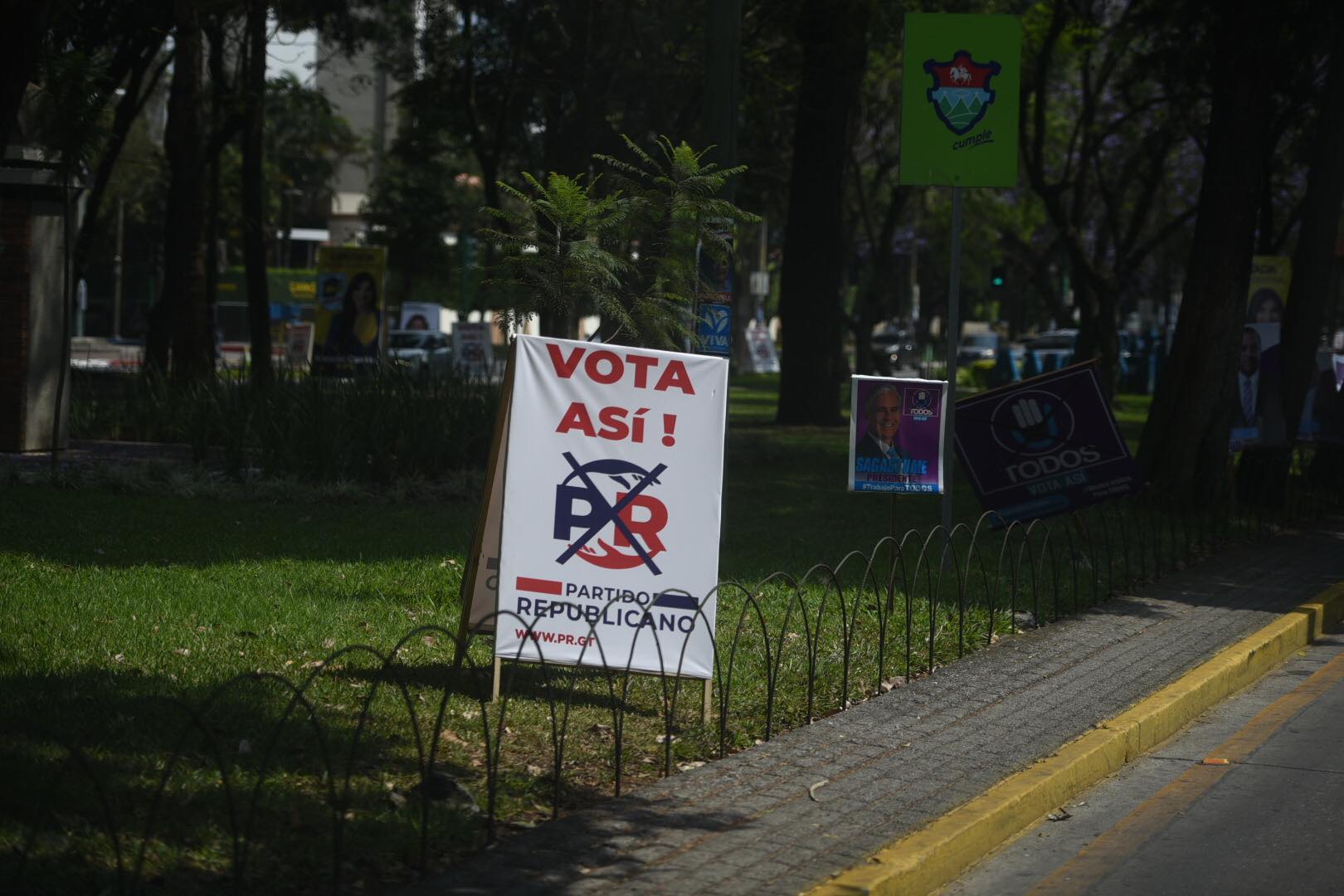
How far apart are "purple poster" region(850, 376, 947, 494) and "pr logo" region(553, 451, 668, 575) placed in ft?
10.7

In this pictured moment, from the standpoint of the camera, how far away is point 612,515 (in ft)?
22.8

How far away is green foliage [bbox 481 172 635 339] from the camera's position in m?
7.62

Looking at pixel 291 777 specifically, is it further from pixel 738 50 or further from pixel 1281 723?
pixel 738 50

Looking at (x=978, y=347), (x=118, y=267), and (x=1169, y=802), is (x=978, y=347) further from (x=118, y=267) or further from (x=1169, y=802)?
(x=1169, y=802)

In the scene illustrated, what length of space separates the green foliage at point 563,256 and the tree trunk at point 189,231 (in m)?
11.8

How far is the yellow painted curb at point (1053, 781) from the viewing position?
17.6 feet

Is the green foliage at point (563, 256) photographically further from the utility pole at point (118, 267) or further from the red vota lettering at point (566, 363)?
the utility pole at point (118, 267)

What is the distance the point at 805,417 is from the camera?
25266 mm

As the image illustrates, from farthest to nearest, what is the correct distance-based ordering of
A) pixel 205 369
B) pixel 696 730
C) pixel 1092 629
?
pixel 205 369
pixel 1092 629
pixel 696 730

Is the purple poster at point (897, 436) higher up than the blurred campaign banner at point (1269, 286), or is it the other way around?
the blurred campaign banner at point (1269, 286)

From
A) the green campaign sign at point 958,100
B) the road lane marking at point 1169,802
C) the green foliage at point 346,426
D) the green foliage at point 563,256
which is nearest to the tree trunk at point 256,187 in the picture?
the green foliage at point 346,426

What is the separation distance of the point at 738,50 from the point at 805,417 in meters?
14.3

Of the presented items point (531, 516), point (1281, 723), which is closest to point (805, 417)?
point (1281, 723)

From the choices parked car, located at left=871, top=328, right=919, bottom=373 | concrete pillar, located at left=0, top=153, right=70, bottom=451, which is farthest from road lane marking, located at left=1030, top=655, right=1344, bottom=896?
parked car, located at left=871, top=328, right=919, bottom=373
